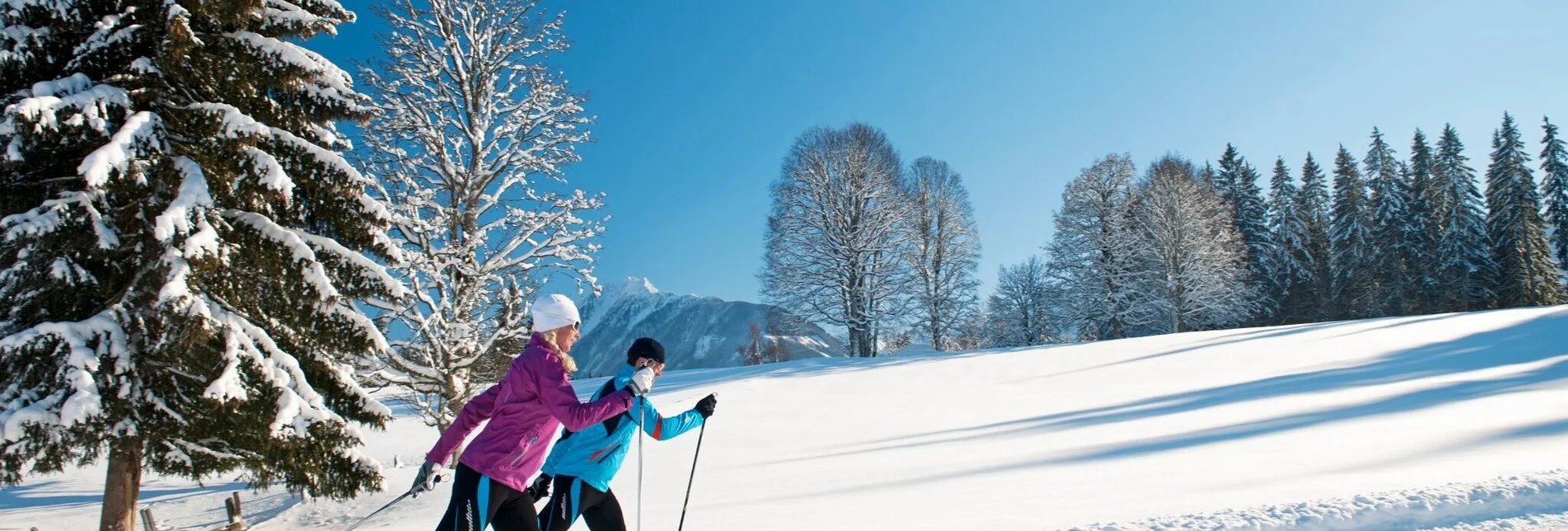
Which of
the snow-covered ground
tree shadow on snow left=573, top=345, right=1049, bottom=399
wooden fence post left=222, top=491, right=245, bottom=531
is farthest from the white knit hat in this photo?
tree shadow on snow left=573, top=345, right=1049, bottom=399

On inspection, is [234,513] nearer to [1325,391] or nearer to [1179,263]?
[1325,391]

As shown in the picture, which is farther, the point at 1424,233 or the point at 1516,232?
the point at 1424,233

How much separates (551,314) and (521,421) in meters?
0.55

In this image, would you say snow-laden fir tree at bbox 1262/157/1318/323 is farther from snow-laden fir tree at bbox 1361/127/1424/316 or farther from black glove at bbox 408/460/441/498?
black glove at bbox 408/460/441/498

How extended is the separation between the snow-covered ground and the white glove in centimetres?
280

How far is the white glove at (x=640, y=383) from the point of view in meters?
3.63

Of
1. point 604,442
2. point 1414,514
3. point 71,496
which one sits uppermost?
point 604,442

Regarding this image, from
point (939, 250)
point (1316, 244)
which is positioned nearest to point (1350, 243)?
point (1316, 244)

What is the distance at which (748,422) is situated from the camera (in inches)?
492

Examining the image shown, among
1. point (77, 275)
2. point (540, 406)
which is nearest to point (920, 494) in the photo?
point (540, 406)

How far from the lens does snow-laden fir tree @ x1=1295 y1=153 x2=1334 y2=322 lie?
42156mm

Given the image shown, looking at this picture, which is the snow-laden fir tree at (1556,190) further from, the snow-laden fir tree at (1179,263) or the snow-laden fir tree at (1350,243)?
the snow-laden fir tree at (1179,263)

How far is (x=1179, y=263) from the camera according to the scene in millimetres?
29062

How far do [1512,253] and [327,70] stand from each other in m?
51.8
